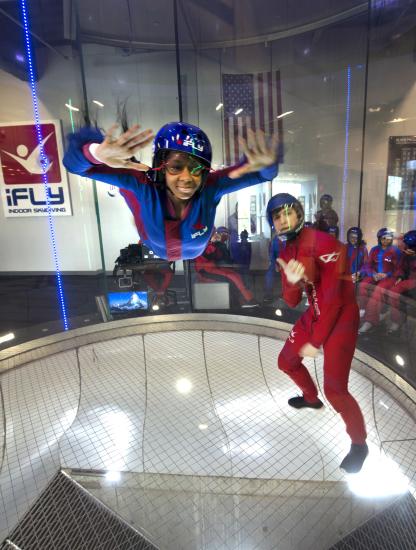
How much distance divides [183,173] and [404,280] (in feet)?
12.1

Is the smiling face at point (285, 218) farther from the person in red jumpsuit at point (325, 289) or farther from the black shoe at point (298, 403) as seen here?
the black shoe at point (298, 403)

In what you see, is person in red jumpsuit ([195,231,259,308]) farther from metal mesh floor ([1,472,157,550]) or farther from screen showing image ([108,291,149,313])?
metal mesh floor ([1,472,157,550])

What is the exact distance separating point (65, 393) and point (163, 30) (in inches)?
172

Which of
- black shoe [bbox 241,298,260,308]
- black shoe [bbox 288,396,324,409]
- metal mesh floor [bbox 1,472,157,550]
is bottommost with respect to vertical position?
metal mesh floor [bbox 1,472,157,550]

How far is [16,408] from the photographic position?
10.4 ft

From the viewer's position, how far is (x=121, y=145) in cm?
173

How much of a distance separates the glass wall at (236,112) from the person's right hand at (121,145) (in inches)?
49.1

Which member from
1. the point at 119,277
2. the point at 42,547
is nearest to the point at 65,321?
the point at 119,277

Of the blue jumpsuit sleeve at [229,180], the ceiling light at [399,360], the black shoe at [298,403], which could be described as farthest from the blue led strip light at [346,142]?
the blue jumpsuit sleeve at [229,180]

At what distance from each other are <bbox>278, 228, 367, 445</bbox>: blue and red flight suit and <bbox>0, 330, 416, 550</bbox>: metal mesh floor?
474 millimetres

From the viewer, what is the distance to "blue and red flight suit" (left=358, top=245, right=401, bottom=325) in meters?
4.10

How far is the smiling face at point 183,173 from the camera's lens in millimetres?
1901

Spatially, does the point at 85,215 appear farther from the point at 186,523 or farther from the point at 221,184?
the point at 186,523

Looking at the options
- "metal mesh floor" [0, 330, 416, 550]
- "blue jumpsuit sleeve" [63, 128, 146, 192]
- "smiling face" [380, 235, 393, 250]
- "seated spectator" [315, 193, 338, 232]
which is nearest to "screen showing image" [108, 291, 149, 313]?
"metal mesh floor" [0, 330, 416, 550]
